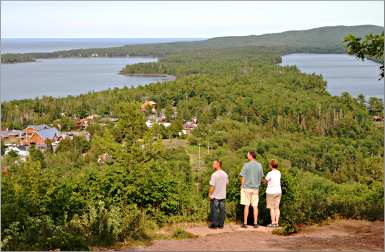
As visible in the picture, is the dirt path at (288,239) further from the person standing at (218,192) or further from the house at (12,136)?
the house at (12,136)

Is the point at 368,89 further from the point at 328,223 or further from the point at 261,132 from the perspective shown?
the point at 328,223

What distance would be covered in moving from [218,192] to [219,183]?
92mm

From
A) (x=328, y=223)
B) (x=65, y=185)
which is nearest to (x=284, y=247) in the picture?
(x=328, y=223)

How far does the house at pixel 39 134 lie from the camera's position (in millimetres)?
37812

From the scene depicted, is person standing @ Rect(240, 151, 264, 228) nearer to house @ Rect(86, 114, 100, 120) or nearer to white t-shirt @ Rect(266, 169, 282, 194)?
white t-shirt @ Rect(266, 169, 282, 194)

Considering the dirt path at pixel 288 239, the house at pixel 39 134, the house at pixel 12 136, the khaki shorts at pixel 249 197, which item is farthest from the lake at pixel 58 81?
the dirt path at pixel 288 239

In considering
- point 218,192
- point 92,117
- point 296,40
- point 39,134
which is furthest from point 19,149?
point 296,40

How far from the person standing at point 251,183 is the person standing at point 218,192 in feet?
0.66

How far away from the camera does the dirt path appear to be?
4.07 m

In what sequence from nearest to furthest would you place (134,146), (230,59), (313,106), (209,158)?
(134,146) → (209,158) → (313,106) → (230,59)

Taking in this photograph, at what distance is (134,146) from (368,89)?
186ft

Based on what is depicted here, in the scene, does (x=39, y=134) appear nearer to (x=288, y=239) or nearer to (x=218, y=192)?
(x=218, y=192)

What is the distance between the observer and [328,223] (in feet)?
16.5

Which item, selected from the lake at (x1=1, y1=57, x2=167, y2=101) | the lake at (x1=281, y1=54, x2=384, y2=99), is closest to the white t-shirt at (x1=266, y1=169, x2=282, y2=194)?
the lake at (x1=281, y1=54, x2=384, y2=99)
